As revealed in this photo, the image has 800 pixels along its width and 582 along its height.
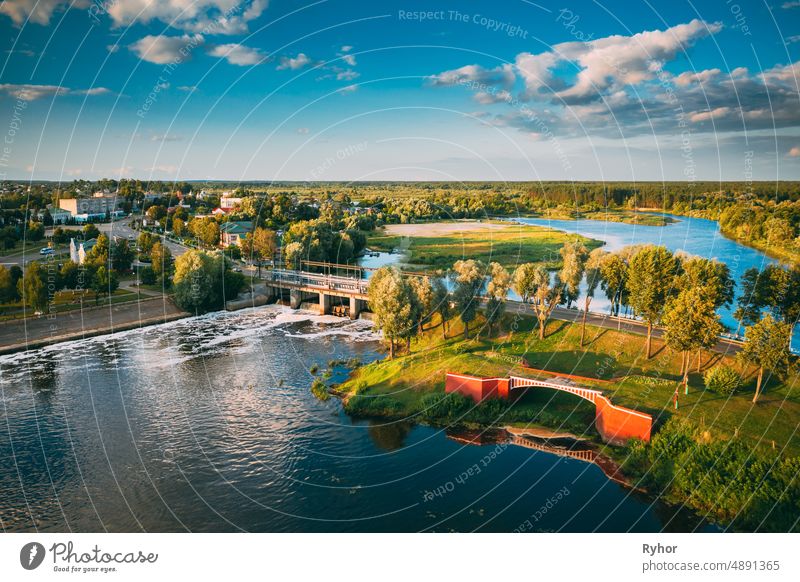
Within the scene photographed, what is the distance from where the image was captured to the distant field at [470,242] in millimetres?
103375

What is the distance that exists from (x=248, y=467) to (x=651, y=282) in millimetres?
36879

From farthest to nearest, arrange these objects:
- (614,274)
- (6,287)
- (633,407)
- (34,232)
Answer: (34,232)
(6,287)
(614,274)
(633,407)

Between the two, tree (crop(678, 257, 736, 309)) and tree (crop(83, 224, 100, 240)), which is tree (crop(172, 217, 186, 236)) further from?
tree (crop(678, 257, 736, 309))

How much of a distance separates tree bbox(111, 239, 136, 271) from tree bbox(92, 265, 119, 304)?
9.67 metres

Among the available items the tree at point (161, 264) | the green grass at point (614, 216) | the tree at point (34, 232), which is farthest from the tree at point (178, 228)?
the green grass at point (614, 216)

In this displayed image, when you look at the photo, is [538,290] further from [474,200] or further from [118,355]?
[474,200]

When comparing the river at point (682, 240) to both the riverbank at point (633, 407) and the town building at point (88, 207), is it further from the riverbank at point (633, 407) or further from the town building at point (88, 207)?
the town building at point (88, 207)

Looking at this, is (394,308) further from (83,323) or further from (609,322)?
(83,323)

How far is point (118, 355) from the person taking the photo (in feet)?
182

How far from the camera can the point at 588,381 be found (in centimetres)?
4022

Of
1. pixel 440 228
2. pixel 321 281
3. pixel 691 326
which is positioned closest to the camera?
pixel 691 326

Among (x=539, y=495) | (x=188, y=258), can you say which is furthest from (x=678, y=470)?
(x=188, y=258)

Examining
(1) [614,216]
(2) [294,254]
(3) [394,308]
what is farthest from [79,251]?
(1) [614,216]

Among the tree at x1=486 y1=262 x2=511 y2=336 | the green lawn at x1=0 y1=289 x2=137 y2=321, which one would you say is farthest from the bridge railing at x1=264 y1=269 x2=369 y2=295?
the tree at x1=486 y1=262 x2=511 y2=336
